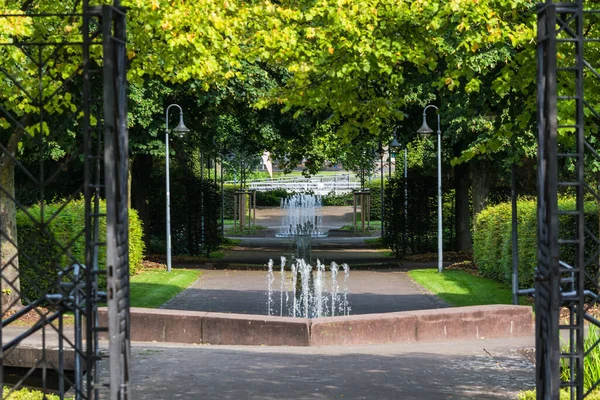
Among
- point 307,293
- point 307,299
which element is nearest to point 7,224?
point 307,299

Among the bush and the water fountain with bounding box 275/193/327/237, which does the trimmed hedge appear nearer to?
the bush

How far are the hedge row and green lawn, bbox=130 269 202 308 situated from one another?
6480mm

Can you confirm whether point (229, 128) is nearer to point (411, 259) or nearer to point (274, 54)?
point (411, 259)

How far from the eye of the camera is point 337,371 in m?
11.7

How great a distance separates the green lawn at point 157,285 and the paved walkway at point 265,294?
24 cm

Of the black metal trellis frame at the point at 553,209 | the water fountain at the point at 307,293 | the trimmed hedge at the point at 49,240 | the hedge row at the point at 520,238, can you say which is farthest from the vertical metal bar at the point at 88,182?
the water fountain at the point at 307,293

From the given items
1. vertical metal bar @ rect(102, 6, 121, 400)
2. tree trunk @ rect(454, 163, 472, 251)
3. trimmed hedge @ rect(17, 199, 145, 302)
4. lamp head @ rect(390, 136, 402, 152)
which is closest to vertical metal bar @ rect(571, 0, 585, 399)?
vertical metal bar @ rect(102, 6, 121, 400)

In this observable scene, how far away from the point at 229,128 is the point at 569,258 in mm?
15885

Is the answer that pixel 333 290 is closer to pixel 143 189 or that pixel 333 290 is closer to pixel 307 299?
pixel 307 299

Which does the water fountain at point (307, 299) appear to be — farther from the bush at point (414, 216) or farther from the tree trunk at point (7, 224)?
the bush at point (414, 216)

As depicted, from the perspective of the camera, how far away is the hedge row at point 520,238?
56.2ft

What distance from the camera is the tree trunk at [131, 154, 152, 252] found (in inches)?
1232

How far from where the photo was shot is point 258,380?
1111 cm

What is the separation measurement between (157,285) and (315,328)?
368 inches
